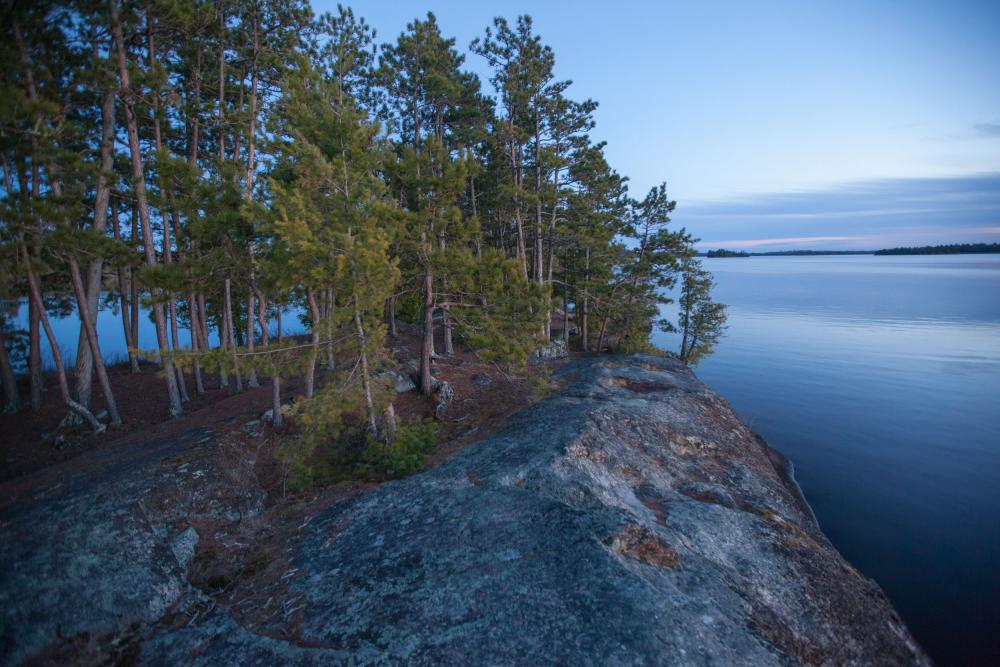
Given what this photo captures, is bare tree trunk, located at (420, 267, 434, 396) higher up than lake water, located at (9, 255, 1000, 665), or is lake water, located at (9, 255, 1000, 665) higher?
bare tree trunk, located at (420, 267, 434, 396)

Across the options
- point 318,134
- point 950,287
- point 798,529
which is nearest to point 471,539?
point 798,529

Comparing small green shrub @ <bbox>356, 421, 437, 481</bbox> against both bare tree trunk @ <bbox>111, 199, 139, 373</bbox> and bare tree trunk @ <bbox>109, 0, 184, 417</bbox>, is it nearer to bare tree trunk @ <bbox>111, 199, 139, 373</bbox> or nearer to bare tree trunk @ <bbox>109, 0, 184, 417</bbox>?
bare tree trunk @ <bbox>109, 0, 184, 417</bbox>

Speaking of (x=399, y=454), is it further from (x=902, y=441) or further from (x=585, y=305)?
(x=902, y=441)

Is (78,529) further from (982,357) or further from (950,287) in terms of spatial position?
(950,287)

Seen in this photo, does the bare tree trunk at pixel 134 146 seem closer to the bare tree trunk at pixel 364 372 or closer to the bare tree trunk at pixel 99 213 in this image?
the bare tree trunk at pixel 99 213

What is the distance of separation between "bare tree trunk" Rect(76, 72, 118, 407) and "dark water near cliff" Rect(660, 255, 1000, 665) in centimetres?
2631

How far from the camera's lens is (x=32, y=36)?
11.6 metres

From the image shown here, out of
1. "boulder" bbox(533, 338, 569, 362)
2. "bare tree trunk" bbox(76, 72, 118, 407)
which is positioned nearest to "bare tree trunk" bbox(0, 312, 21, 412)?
"bare tree trunk" bbox(76, 72, 118, 407)

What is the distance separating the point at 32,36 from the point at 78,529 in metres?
14.4

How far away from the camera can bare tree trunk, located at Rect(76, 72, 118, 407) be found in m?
12.7

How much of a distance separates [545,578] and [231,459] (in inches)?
353

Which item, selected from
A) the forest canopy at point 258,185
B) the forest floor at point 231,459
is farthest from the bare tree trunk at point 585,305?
the forest floor at point 231,459

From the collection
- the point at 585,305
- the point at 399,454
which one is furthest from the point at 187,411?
the point at 585,305

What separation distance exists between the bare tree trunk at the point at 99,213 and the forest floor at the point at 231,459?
5.84 ft
